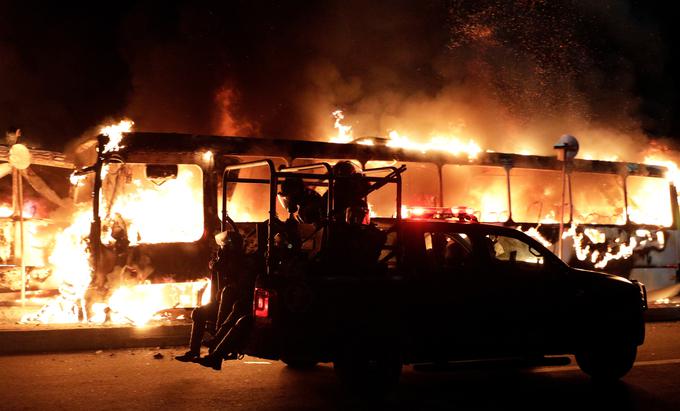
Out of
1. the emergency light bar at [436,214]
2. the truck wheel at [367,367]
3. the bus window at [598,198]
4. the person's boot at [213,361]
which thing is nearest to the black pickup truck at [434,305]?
the truck wheel at [367,367]

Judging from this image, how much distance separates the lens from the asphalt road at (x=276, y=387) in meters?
6.40

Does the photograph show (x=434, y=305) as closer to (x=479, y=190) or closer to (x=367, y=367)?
(x=367, y=367)

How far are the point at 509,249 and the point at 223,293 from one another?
3.19m

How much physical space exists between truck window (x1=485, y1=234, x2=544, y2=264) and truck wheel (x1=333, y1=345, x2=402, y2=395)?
5.19ft

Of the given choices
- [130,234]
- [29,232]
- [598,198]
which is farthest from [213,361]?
[598,198]

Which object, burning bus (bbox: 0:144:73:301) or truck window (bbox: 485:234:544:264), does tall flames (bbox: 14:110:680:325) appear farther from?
truck window (bbox: 485:234:544:264)

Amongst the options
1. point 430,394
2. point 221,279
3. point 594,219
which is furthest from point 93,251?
point 594,219

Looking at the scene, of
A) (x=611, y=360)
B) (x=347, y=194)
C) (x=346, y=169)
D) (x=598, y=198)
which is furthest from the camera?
(x=598, y=198)

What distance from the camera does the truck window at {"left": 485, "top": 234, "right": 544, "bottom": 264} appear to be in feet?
24.6

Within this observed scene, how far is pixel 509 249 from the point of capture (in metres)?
8.09

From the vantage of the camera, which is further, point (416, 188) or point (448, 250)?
point (416, 188)

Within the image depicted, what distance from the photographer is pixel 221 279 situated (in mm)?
7188

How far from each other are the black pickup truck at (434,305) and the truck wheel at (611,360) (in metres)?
0.01

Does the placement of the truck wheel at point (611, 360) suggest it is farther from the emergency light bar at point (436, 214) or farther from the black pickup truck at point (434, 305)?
the emergency light bar at point (436, 214)
